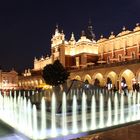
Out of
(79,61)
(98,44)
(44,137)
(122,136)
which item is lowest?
(44,137)

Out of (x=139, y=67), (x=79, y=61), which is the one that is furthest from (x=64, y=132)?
(x=79, y=61)

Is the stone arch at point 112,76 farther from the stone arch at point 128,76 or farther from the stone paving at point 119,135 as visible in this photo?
the stone paving at point 119,135

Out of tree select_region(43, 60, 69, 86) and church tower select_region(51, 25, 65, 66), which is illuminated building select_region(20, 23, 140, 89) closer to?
church tower select_region(51, 25, 65, 66)

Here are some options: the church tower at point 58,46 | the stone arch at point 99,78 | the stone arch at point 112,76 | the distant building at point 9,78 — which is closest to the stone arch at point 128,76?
the stone arch at point 112,76

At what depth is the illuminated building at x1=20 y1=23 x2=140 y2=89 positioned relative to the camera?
40438 mm

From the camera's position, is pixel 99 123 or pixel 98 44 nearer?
pixel 99 123

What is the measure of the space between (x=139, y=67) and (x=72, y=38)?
36632 mm

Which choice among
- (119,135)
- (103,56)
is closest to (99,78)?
(103,56)

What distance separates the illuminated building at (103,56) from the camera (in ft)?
133

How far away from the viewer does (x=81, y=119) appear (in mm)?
9742

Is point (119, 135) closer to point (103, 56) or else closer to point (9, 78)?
point (103, 56)

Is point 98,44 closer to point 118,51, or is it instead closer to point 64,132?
point 118,51

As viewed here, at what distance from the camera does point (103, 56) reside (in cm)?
6331

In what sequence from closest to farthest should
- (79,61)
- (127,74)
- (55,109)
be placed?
(55,109), (127,74), (79,61)
